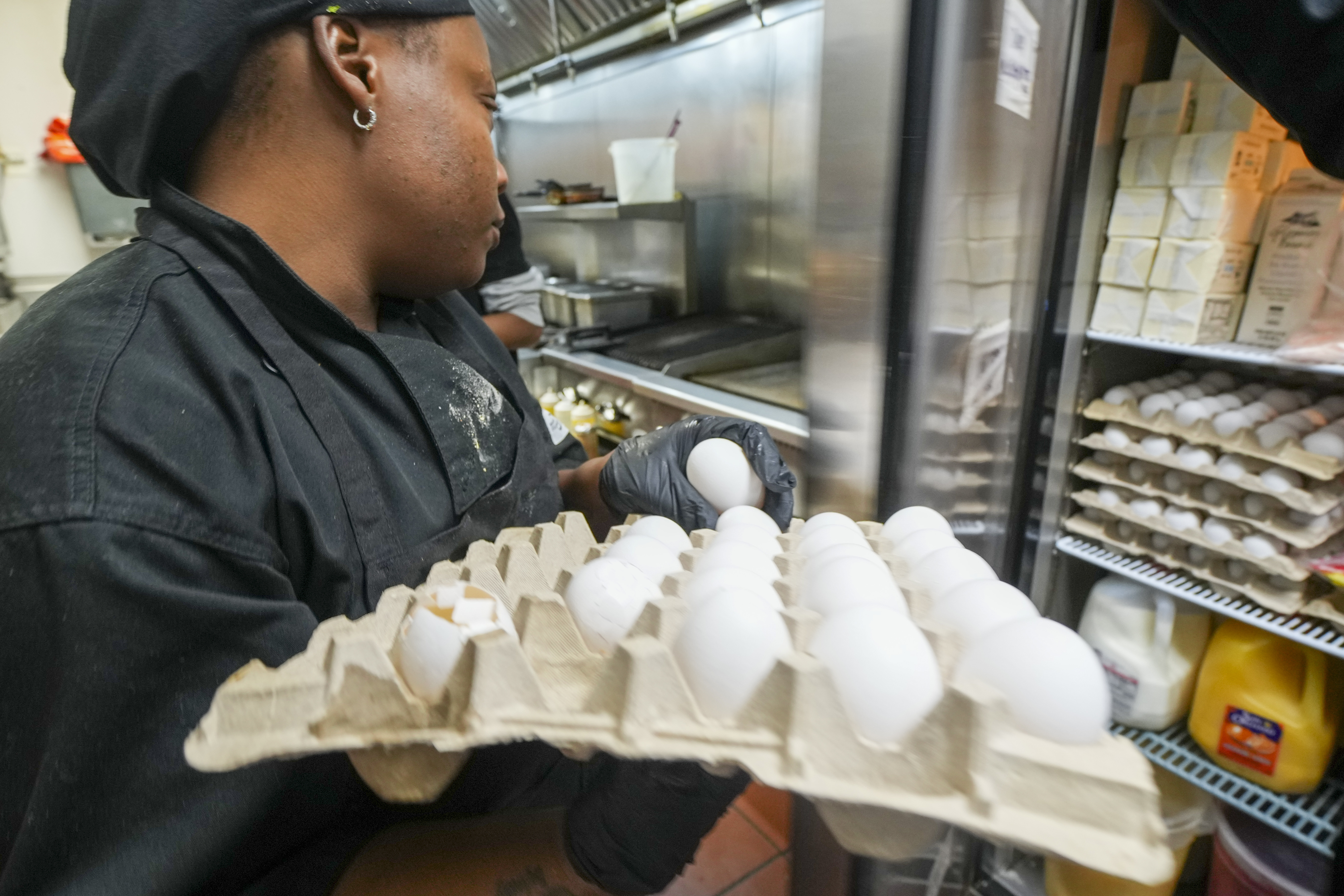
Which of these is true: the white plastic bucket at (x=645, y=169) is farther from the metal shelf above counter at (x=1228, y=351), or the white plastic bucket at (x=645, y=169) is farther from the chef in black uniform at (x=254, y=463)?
the chef in black uniform at (x=254, y=463)

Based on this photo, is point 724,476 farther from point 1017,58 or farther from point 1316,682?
point 1316,682

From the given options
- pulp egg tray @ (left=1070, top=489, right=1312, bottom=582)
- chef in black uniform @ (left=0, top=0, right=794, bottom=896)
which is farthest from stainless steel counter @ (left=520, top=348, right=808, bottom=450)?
chef in black uniform @ (left=0, top=0, right=794, bottom=896)

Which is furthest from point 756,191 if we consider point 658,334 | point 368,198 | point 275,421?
point 275,421

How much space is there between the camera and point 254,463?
66 cm

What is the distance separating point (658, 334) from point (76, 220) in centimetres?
310

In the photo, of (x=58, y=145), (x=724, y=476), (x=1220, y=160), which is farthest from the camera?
(x=58, y=145)

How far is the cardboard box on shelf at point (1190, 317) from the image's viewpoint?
4.64ft

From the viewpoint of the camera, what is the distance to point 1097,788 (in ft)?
1.56

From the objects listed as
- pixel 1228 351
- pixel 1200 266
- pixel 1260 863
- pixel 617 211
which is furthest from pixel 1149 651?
pixel 617 211

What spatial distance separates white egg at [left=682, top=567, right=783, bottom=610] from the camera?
64cm

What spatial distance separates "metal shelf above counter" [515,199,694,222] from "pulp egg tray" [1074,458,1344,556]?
1.64m

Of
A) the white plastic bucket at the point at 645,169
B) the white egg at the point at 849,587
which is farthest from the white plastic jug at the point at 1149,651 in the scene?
the white plastic bucket at the point at 645,169

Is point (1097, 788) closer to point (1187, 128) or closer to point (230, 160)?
point (230, 160)

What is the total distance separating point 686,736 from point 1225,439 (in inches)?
57.1
